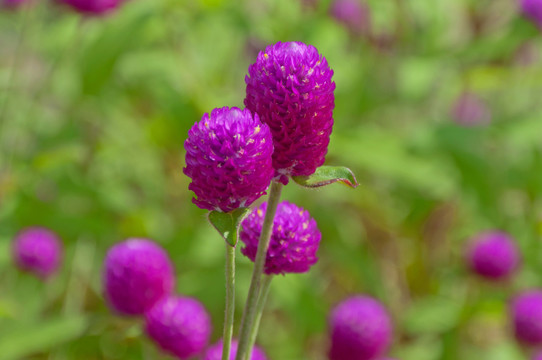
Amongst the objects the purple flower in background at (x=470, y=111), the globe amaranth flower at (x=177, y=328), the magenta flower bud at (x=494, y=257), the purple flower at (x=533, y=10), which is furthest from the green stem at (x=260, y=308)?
the purple flower in background at (x=470, y=111)

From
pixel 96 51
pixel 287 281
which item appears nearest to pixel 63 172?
pixel 96 51

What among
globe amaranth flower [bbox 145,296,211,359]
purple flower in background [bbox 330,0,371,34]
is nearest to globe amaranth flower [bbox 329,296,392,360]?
globe amaranth flower [bbox 145,296,211,359]

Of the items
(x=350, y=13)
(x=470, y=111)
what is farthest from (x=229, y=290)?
(x=470, y=111)

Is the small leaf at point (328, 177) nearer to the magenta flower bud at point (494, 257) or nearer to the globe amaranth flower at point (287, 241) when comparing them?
the globe amaranth flower at point (287, 241)

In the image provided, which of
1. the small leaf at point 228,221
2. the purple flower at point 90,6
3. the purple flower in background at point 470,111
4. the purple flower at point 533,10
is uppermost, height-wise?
the purple flower in background at point 470,111

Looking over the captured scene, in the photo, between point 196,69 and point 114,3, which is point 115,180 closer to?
point 196,69

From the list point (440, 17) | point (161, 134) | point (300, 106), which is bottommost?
point (300, 106)

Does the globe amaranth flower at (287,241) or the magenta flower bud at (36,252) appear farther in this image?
the magenta flower bud at (36,252)
